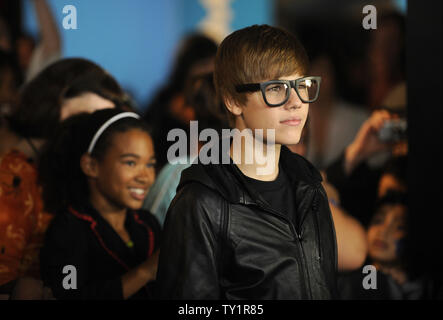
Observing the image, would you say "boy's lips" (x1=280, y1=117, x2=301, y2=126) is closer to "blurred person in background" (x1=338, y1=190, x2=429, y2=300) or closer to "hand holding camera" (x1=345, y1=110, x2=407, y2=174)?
"blurred person in background" (x1=338, y1=190, x2=429, y2=300)

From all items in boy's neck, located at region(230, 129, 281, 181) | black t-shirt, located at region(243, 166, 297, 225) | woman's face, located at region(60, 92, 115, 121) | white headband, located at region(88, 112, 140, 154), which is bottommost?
black t-shirt, located at region(243, 166, 297, 225)

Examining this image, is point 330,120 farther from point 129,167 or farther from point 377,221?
point 129,167

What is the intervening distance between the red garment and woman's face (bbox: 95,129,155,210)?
Result: 0.30 meters

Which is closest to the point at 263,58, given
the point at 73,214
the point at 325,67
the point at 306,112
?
the point at 306,112

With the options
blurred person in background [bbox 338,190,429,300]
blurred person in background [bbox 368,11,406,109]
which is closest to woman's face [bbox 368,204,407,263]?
blurred person in background [bbox 338,190,429,300]

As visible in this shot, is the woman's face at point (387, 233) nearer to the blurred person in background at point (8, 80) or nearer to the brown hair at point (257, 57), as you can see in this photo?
the brown hair at point (257, 57)

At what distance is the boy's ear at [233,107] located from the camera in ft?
4.27

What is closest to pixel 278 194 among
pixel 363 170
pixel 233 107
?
pixel 233 107

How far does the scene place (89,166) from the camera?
1.73 metres

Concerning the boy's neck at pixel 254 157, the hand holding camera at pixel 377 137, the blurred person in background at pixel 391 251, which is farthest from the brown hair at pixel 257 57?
the hand holding camera at pixel 377 137

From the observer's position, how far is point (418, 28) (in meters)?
1.82

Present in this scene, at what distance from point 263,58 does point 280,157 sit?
0.30 metres

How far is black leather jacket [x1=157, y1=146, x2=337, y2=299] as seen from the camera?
121cm
